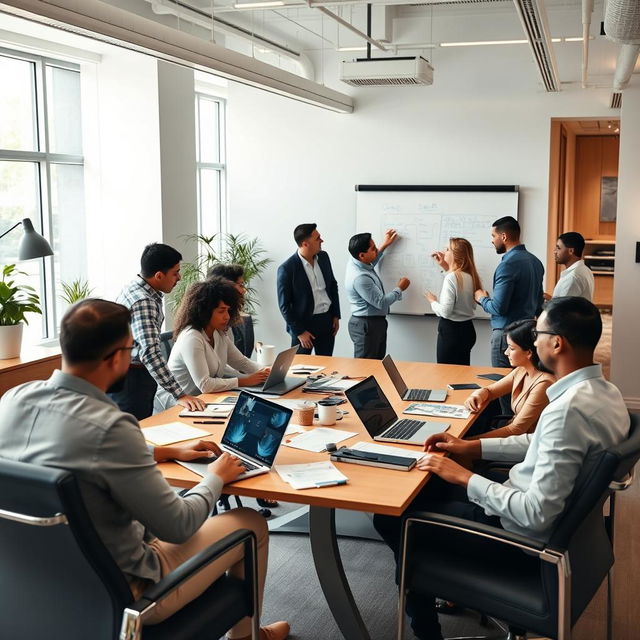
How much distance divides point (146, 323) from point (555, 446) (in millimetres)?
2533

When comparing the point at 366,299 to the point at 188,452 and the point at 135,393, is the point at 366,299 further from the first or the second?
the point at 188,452

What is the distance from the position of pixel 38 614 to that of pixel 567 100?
6198 millimetres

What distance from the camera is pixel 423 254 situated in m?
7.49

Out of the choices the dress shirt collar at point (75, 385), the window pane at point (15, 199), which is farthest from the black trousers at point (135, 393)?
the window pane at point (15, 199)

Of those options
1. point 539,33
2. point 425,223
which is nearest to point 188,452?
point 539,33

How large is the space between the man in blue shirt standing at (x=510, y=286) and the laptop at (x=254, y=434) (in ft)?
10.5

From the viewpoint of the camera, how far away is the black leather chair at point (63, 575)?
195 centimetres

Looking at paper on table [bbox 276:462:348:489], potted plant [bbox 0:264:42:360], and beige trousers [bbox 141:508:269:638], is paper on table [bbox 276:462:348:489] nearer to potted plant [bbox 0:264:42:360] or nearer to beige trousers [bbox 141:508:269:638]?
beige trousers [bbox 141:508:269:638]

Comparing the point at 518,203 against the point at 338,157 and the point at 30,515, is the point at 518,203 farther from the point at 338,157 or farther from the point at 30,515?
the point at 30,515

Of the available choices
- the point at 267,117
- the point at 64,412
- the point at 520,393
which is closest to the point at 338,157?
the point at 267,117

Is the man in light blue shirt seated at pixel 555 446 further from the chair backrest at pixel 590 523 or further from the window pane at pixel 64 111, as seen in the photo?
the window pane at pixel 64 111

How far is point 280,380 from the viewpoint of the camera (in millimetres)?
4379

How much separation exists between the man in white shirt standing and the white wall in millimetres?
767

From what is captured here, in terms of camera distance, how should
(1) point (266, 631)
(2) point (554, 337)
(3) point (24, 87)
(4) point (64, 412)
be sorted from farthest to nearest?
(3) point (24, 87) < (1) point (266, 631) < (2) point (554, 337) < (4) point (64, 412)
